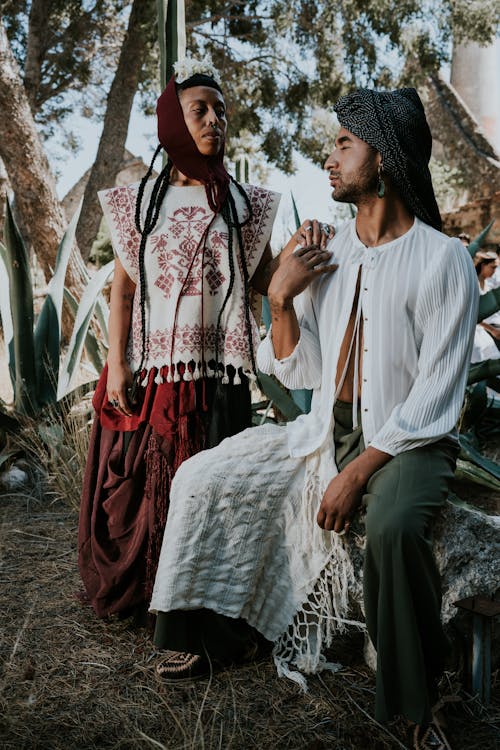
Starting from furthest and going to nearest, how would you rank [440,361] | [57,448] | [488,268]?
[488,268] → [57,448] → [440,361]

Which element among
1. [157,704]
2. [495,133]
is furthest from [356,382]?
[495,133]

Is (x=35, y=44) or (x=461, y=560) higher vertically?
(x=35, y=44)

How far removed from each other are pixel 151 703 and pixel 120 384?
41.3 inches

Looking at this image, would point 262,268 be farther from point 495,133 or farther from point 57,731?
point 495,133

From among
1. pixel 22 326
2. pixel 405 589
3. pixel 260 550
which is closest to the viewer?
pixel 405 589

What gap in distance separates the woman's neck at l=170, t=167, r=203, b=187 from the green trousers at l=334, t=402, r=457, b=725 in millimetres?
1268

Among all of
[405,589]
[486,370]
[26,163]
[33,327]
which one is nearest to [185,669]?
[405,589]

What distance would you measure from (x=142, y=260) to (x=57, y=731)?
1.48 m

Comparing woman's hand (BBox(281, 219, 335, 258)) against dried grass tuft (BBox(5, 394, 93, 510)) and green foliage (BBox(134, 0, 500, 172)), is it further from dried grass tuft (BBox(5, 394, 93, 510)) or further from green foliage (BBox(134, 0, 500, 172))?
green foliage (BBox(134, 0, 500, 172))

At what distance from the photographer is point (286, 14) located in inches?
483

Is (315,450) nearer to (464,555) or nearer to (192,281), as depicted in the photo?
(464,555)

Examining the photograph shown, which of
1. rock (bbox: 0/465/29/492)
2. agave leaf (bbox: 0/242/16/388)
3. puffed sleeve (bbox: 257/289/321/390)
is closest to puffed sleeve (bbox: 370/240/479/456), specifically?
puffed sleeve (bbox: 257/289/321/390)

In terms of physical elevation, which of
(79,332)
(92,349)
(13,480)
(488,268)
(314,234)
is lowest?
(13,480)

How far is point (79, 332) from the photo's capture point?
4.38 metres
